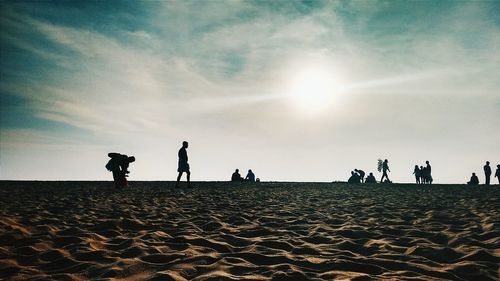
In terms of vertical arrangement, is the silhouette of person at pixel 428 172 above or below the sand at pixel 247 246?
above

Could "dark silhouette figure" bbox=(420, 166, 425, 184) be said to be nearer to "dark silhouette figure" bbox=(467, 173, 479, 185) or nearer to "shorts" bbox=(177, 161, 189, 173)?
"dark silhouette figure" bbox=(467, 173, 479, 185)

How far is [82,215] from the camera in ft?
22.9

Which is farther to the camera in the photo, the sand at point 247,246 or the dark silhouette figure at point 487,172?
the dark silhouette figure at point 487,172

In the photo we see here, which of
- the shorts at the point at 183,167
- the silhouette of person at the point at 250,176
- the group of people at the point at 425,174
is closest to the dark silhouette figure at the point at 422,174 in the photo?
the group of people at the point at 425,174

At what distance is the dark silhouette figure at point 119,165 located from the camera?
15731 mm

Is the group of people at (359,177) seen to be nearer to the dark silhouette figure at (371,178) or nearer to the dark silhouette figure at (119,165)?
the dark silhouette figure at (371,178)

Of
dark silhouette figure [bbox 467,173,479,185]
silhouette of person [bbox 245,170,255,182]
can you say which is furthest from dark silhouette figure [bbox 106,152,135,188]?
dark silhouette figure [bbox 467,173,479,185]

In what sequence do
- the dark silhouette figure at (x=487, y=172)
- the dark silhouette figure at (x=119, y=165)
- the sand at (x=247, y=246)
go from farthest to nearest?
the dark silhouette figure at (x=487, y=172) → the dark silhouette figure at (x=119, y=165) → the sand at (x=247, y=246)

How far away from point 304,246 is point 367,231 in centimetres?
149

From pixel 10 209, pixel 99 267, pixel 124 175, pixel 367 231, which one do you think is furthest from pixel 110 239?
pixel 124 175

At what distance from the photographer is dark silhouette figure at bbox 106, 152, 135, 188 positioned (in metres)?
15.7

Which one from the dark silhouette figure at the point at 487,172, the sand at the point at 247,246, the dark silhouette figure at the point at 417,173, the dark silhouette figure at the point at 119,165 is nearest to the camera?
the sand at the point at 247,246

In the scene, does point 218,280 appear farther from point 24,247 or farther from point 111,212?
point 111,212

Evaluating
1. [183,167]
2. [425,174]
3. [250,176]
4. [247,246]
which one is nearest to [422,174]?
[425,174]
